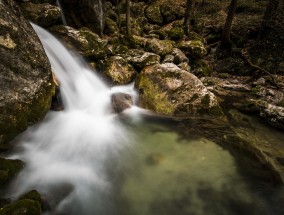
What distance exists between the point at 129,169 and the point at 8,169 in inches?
106

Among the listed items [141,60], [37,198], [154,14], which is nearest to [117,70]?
[141,60]

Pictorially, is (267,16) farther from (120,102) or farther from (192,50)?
(120,102)

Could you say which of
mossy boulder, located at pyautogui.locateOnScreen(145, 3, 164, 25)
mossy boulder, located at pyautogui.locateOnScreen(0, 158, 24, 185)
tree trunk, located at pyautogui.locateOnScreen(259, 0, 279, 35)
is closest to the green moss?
mossy boulder, located at pyautogui.locateOnScreen(0, 158, 24, 185)

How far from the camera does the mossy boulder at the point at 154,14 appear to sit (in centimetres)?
2014

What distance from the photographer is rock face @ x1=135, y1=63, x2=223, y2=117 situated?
29.0 ft

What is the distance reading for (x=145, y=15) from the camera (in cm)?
2059

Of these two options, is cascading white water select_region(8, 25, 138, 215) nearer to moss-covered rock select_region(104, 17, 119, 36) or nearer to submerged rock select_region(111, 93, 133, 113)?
submerged rock select_region(111, 93, 133, 113)

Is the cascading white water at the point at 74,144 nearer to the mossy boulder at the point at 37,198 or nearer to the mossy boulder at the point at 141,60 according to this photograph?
the mossy boulder at the point at 37,198

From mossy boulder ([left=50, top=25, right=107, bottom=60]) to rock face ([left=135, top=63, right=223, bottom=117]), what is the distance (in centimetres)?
266

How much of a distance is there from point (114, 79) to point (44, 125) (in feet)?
13.8

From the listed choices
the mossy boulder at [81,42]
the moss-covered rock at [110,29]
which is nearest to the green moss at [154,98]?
the mossy boulder at [81,42]

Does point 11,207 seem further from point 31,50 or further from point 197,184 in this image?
point 31,50

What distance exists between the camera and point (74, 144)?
277 inches

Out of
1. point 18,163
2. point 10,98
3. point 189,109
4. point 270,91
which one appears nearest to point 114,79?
point 189,109
